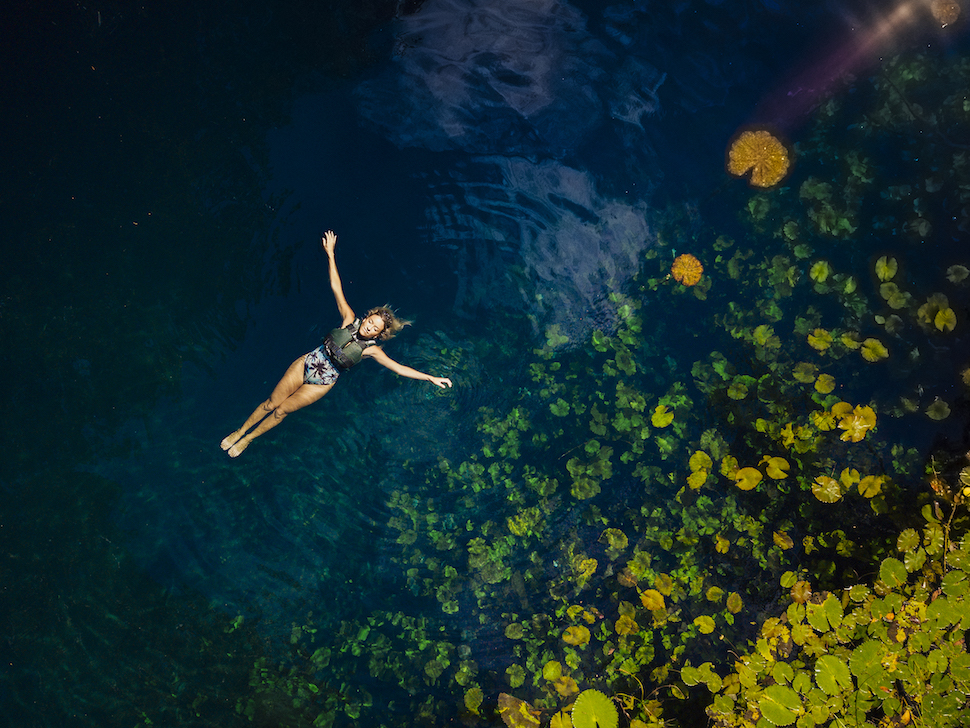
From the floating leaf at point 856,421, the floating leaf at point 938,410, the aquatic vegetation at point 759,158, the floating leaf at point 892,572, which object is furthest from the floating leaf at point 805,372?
the aquatic vegetation at point 759,158

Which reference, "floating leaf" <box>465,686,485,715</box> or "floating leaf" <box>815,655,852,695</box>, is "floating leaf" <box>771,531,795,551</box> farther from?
"floating leaf" <box>465,686,485,715</box>

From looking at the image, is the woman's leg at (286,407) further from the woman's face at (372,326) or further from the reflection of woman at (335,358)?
the woman's face at (372,326)

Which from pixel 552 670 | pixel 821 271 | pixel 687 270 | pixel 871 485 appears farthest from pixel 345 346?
pixel 871 485

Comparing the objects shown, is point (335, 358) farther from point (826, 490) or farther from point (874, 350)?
point (874, 350)

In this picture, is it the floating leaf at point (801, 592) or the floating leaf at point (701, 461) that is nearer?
the floating leaf at point (801, 592)

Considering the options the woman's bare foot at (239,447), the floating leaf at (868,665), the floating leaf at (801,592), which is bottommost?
the woman's bare foot at (239,447)

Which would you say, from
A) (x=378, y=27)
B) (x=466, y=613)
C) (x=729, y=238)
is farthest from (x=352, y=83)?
(x=466, y=613)

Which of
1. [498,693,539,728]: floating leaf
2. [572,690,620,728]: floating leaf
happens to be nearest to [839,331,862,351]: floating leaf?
[572,690,620,728]: floating leaf
